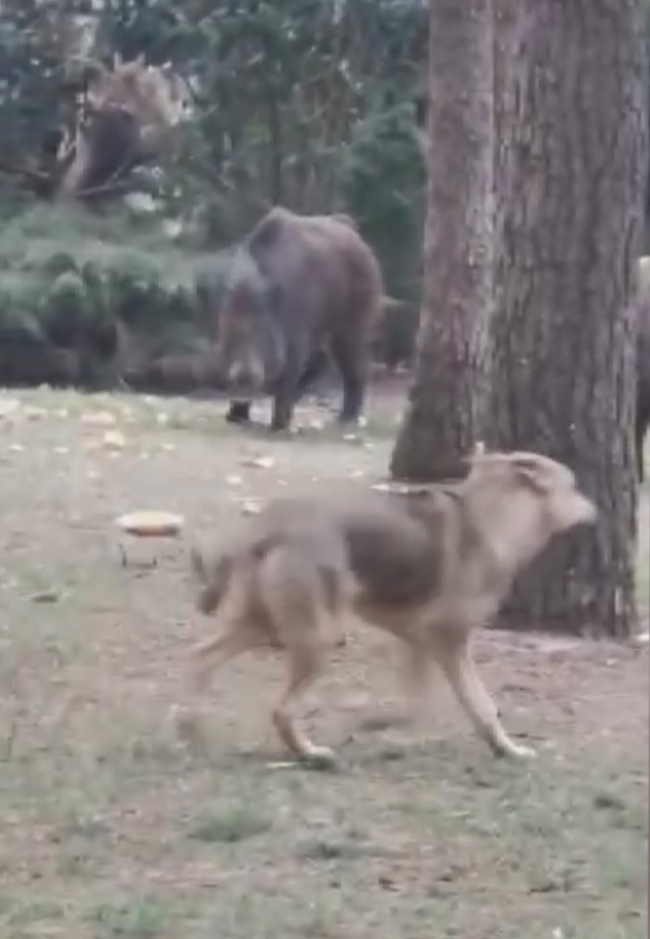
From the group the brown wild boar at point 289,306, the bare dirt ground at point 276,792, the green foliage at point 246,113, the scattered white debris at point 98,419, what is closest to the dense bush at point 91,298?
the green foliage at point 246,113

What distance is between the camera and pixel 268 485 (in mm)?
10039

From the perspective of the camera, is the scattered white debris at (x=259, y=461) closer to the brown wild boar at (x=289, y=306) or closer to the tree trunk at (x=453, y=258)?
the tree trunk at (x=453, y=258)

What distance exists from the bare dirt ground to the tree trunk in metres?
1.49

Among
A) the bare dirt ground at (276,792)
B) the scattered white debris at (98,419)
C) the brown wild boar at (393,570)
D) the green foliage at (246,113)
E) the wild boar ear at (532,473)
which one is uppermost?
the green foliage at (246,113)

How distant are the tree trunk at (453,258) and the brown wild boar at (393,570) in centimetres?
327

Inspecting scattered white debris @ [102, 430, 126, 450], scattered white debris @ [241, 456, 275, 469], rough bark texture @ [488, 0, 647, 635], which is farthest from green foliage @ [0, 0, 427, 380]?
rough bark texture @ [488, 0, 647, 635]

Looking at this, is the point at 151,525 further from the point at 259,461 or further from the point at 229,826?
the point at 229,826

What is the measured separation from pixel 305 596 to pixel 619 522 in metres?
2.17

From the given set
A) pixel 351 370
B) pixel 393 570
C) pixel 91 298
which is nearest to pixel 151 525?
pixel 393 570

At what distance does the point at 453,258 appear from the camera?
9.07 metres

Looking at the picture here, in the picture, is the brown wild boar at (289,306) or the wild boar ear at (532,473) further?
the brown wild boar at (289,306)

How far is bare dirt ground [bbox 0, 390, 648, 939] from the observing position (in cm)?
425

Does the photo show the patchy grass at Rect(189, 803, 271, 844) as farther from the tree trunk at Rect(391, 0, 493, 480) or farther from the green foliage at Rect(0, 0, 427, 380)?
the green foliage at Rect(0, 0, 427, 380)

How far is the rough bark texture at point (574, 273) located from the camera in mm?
6895
